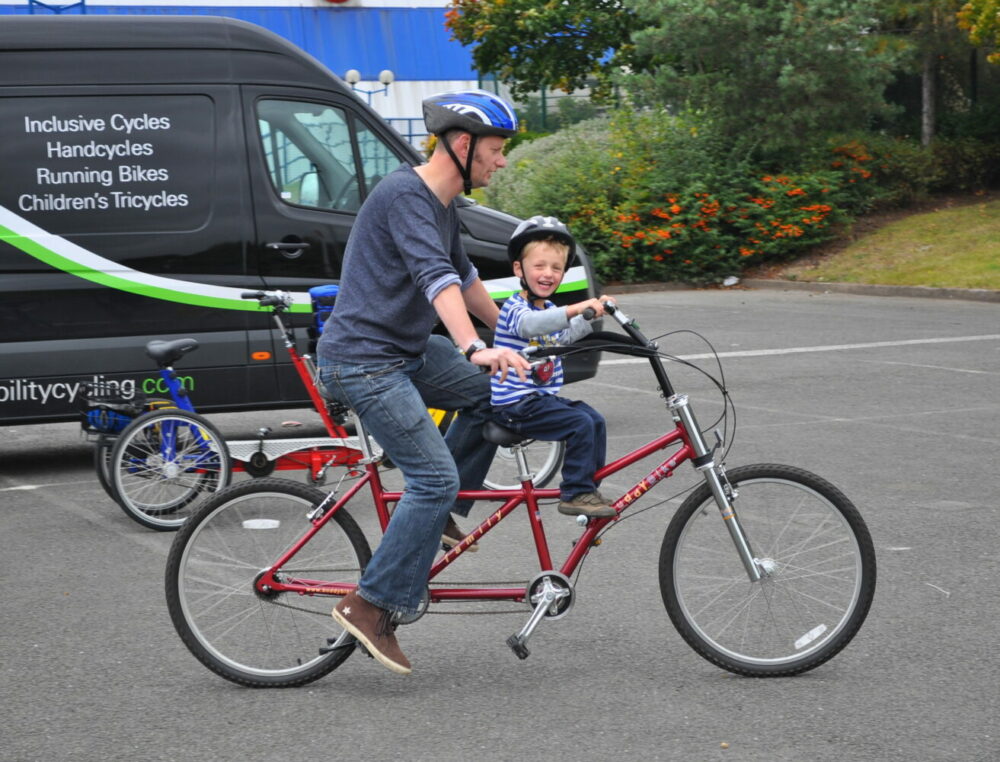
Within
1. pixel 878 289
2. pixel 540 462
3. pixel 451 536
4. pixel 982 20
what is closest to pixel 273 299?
pixel 540 462

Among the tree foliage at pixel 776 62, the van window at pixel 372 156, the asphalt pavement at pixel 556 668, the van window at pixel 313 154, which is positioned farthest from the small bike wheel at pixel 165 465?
the tree foliage at pixel 776 62

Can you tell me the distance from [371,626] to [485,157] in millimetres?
1445

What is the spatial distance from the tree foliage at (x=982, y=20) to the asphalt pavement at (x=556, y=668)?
13.6m

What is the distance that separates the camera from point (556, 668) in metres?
4.73

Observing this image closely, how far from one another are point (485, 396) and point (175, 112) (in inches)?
182

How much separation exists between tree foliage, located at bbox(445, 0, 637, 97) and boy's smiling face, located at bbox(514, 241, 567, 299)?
77.9ft

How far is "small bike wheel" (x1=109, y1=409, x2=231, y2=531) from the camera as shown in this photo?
7.03 metres

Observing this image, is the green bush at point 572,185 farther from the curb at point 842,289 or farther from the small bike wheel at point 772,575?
the small bike wheel at point 772,575

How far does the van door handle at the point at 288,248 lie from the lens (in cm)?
856

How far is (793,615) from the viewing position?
15.0 feet

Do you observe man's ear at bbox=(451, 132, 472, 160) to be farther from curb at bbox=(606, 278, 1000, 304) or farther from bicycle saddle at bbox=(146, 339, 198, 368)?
curb at bbox=(606, 278, 1000, 304)

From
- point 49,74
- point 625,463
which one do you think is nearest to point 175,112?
point 49,74

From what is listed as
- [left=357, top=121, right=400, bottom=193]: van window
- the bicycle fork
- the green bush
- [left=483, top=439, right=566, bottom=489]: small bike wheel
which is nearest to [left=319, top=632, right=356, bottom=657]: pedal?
the bicycle fork

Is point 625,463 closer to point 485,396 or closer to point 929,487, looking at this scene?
point 485,396
